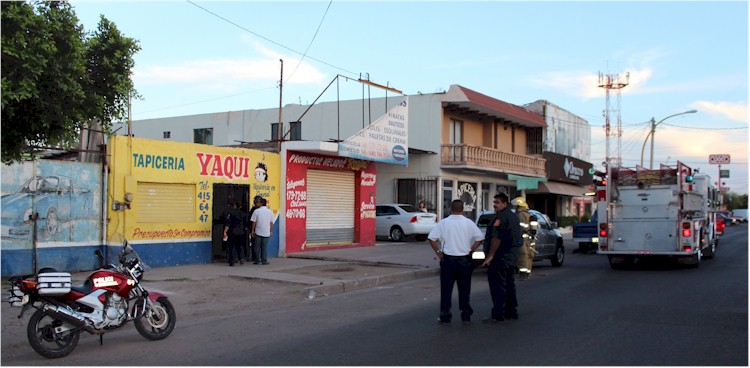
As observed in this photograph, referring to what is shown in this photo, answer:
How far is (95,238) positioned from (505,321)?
9326 mm

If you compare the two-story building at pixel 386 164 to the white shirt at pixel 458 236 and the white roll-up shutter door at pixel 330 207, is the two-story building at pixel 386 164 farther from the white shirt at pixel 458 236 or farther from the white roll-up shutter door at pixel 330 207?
the white shirt at pixel 458 236

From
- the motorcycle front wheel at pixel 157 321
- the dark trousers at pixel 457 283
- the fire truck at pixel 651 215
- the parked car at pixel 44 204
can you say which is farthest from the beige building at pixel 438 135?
the motorcycle front wheel at pixel 157 321

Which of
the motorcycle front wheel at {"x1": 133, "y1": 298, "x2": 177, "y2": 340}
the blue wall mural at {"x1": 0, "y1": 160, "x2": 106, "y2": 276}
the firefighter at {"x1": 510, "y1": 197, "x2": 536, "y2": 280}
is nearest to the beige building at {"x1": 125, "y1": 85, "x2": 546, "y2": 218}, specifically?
the blue wall mural at {"x1": 0, "y1": 160, "x2": 106, "y2": 276}

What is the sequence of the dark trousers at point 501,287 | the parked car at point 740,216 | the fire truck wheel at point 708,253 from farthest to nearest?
the parked car at point 740,216 → the fire truck wheel at point 708,253 → the dark trousers at point 501,287

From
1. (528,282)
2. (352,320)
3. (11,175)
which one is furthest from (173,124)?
(352,320)

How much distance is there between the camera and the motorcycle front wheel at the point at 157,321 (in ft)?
27.0

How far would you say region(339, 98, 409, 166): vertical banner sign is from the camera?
20.6 metres

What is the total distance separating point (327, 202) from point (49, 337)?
1425 centimetres

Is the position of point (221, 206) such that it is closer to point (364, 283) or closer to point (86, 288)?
point (364, 283)

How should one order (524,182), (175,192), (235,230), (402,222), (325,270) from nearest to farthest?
(325,270)
(235,230)
(175,192)
(402,222)
(524,182)

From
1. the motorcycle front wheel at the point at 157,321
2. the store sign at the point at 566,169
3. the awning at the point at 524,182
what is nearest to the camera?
the motorcycle front wheel at the point at 157,321

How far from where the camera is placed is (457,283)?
924cm

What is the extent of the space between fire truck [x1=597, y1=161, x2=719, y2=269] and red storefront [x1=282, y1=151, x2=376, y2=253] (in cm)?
778

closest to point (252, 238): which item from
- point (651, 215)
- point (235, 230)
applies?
point (235, 230)
